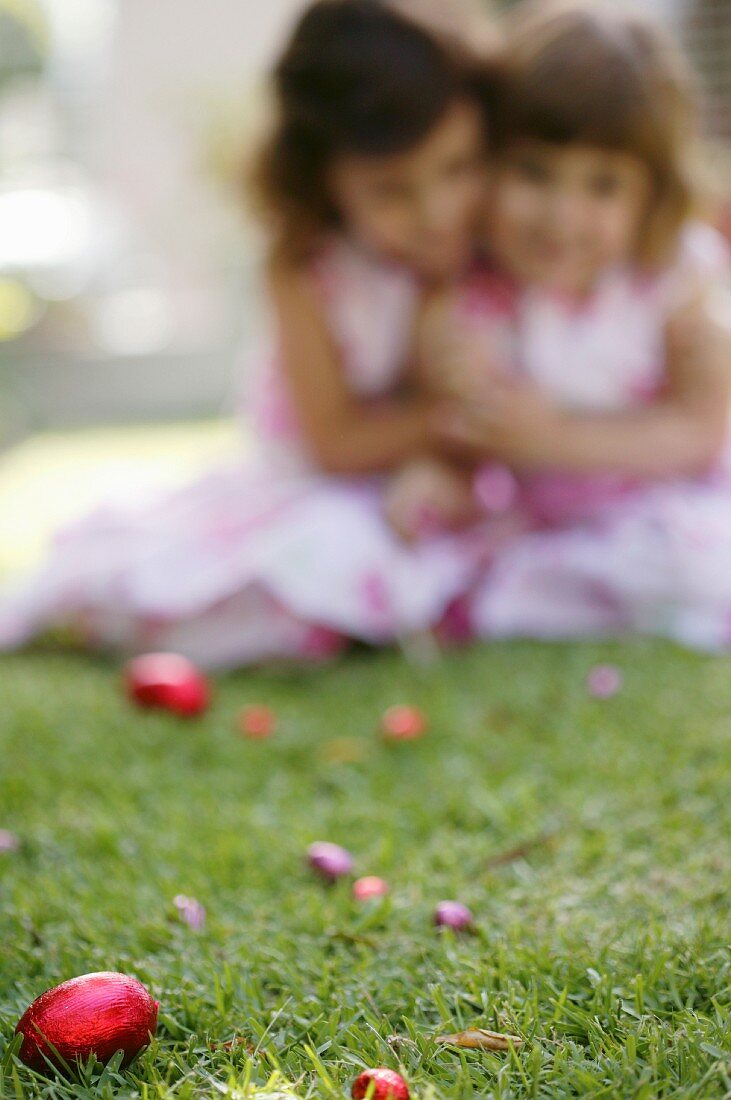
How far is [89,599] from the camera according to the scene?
6.97 ft

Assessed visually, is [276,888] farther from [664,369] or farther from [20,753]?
[664,369]

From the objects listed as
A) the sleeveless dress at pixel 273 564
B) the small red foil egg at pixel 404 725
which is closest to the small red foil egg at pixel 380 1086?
the small red foil egg at pixel 404 725

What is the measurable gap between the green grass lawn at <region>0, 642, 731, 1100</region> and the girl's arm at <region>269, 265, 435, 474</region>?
0.51 metres

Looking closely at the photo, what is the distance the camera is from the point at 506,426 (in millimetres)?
2045

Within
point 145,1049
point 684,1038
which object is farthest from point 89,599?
point 684,1038

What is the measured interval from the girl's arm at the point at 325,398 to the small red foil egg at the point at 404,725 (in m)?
0.68

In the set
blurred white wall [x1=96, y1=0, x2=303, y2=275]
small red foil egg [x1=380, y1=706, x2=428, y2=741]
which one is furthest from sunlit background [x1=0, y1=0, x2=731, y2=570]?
small red foil egg [x1=380, y1=706, x2=428, y2=741]

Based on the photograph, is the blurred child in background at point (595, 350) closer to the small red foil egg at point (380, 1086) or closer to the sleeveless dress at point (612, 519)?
the sleeveless dress at point (612, 519)

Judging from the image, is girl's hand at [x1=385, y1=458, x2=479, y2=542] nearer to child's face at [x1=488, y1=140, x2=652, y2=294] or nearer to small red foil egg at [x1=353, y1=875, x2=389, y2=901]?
child's face at [x1=488, y1=140, x2=652, y2=294]

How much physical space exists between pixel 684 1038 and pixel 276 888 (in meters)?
0.45

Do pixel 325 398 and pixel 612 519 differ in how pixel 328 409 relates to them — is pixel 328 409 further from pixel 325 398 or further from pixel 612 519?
pixel 612 519

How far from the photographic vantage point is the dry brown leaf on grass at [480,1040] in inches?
33.7

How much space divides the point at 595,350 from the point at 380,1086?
1.64m

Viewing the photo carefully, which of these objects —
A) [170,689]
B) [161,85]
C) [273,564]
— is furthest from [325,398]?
[161,85]
